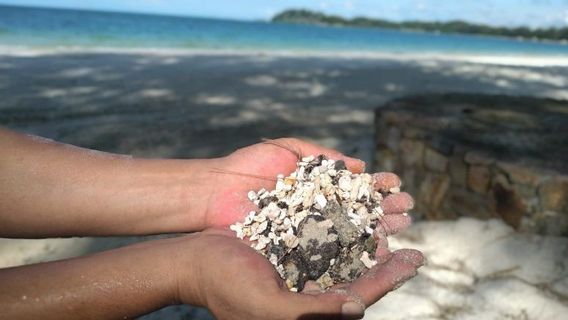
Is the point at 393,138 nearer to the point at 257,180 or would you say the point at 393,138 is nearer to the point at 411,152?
the point at 411,152

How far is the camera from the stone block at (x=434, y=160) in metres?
3.11

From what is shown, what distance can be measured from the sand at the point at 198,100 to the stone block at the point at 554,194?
0.49 m

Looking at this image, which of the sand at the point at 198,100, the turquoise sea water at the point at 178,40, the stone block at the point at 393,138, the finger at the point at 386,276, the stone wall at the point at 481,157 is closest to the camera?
the finger at the point at 386,276

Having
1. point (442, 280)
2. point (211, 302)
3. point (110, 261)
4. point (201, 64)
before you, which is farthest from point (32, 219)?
point (201, 64)

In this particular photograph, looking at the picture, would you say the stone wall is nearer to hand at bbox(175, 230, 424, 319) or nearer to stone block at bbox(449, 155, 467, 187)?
stone block at bbox(449, 155, 467, 187)

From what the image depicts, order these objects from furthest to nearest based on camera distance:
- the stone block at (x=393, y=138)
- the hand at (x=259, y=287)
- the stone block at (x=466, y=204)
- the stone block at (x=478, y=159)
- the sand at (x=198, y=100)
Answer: the sand at (x=198, y=100), the stone block at (x=393, y=138), the stone block at (x=466, y=204), the stone block at (x=478, y=159), the hand at (x=259, y=287)

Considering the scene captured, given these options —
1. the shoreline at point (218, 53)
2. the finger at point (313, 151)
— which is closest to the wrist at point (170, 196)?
the finger at point (313, 151)

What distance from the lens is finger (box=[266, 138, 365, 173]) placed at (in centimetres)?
219

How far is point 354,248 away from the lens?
6.08 feet

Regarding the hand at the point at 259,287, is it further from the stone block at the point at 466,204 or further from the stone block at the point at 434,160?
the stone block at the point at 434,160

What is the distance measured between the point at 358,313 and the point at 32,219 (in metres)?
1.30

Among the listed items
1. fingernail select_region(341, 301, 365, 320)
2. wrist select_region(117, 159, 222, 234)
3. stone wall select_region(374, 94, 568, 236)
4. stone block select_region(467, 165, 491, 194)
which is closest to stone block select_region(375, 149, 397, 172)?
stone wall select_region(374, 94, 568, 236)

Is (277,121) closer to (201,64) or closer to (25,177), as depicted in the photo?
(25,177)

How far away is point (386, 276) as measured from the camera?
62.5 inches
